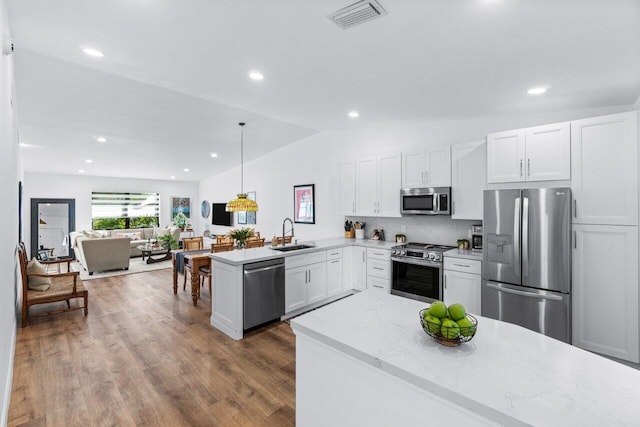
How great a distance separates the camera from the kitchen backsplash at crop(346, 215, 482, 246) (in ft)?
13.8

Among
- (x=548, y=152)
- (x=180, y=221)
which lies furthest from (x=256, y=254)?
(x=180, y=221)

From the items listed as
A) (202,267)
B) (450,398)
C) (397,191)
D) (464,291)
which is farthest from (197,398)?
(397,191)

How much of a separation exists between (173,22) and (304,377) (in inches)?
98.6

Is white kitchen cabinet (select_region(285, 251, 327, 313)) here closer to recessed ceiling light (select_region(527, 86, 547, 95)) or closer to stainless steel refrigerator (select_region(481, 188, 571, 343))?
stainless steel refrigerator (select_region(481, 188, 571, 343))

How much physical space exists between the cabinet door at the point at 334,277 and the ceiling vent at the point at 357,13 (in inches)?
121

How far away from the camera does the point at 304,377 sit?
1468mm

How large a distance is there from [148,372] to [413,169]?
391cm

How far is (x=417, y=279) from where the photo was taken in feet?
13.0

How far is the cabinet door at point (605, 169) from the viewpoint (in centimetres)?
264

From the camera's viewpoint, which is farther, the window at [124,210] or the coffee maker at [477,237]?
the window at [124,210]

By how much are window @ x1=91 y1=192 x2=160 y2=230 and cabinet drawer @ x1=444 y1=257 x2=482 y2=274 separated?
10.1 meters

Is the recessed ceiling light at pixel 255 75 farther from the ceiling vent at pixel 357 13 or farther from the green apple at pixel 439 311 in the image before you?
the green apple at pixel 439 311

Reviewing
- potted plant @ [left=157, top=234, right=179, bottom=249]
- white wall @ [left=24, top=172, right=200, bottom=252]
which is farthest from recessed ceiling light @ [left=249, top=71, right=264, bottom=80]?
white wall @ [left=24, top=172, right=200, bottom=252]

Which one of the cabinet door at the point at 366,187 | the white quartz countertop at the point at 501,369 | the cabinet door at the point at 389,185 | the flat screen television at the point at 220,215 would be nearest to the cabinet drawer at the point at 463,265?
the cabinet door at the point at 389,185
